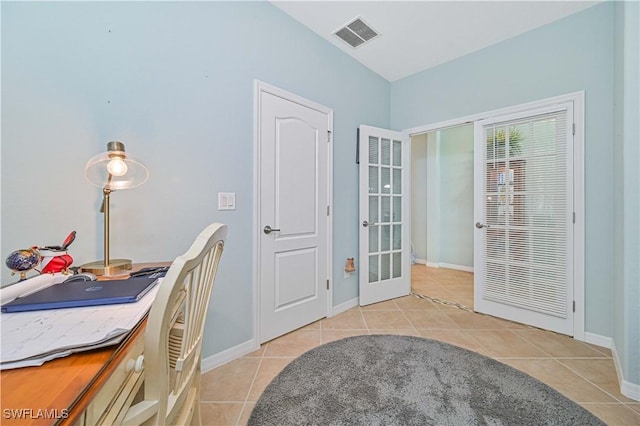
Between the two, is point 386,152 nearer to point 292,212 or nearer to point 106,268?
point 292,212

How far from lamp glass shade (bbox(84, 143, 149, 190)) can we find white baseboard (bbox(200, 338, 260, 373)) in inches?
48.5

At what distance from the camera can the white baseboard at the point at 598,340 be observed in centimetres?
198

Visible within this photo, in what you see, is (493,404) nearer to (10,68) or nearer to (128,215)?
(128,215)

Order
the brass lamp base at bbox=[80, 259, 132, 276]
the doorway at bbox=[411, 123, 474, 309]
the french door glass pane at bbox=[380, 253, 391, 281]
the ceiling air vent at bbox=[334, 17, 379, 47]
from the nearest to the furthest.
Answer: the brass lamp base at bbox=[80, 259, 132, 276] → the ceiling air vent at bbox=[334, 17, 379, 47] → the french door glass pane at bbox=[380, 253, 391, 281] → the doorway at bbox=[411, 123, 474, 309]

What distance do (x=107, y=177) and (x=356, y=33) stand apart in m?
2.42

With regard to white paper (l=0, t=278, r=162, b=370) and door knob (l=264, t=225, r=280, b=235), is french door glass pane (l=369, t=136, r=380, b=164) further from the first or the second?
white paper (l=0, t=278, r=162, b=370)

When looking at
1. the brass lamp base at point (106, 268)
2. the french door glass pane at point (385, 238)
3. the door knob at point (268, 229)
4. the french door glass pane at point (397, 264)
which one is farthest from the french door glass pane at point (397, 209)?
the brass lamp base at point (106, 268)

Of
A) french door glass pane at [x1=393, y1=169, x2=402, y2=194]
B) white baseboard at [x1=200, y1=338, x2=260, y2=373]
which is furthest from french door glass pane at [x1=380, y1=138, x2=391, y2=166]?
white baseboard at [x1=200, y1=338, x2=260, y2=373]

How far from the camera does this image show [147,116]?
4.91ft

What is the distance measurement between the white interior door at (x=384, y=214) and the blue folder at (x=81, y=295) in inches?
89.1

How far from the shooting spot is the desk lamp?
1.15 metres

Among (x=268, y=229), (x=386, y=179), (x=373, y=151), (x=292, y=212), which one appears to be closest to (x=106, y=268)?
(x=268, y=229)

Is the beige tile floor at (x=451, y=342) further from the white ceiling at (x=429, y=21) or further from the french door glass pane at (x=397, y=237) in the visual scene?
the white ceiling at (x=429, y=21)

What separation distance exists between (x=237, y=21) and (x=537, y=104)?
2.69 m
